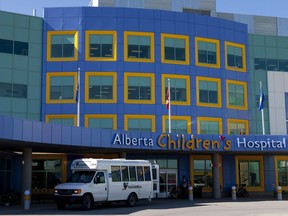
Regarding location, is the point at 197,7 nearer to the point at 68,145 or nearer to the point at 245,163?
the point at 245,163

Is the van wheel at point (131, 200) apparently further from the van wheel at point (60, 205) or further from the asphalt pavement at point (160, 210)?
the van wheel at point (60, 205)

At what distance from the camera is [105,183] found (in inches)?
1070

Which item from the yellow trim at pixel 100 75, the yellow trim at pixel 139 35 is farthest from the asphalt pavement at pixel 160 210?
the yellow trim at pixel 139 35

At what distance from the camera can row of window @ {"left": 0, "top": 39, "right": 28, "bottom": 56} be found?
136 ft

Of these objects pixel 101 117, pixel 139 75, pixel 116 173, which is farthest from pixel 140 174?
pixel 139 75

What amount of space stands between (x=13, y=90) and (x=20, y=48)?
3800 millimetres

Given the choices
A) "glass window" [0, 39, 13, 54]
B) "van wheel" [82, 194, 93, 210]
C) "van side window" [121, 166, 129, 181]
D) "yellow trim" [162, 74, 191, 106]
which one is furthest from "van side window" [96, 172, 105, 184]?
"glass window" [0, 39, 13, 54]

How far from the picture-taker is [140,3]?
62281 mm

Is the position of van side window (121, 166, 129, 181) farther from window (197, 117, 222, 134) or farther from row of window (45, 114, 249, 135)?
window (197, 117, 222, 134)

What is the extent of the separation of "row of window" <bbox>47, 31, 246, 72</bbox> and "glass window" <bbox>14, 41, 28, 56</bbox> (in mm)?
1963

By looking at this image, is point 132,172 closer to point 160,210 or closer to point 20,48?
point 160,210

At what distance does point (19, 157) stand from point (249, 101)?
22194 millimetres

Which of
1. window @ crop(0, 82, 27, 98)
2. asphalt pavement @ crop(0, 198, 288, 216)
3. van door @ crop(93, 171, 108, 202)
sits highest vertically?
window @ crop(0, 82, 27, 98)

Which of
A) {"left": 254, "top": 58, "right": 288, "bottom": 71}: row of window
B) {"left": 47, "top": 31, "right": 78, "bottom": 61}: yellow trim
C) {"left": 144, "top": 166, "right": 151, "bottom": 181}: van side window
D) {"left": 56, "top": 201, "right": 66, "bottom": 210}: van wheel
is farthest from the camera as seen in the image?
{"left": 254, "top": 58, "right": 288, "bottom": 71}: row of window
